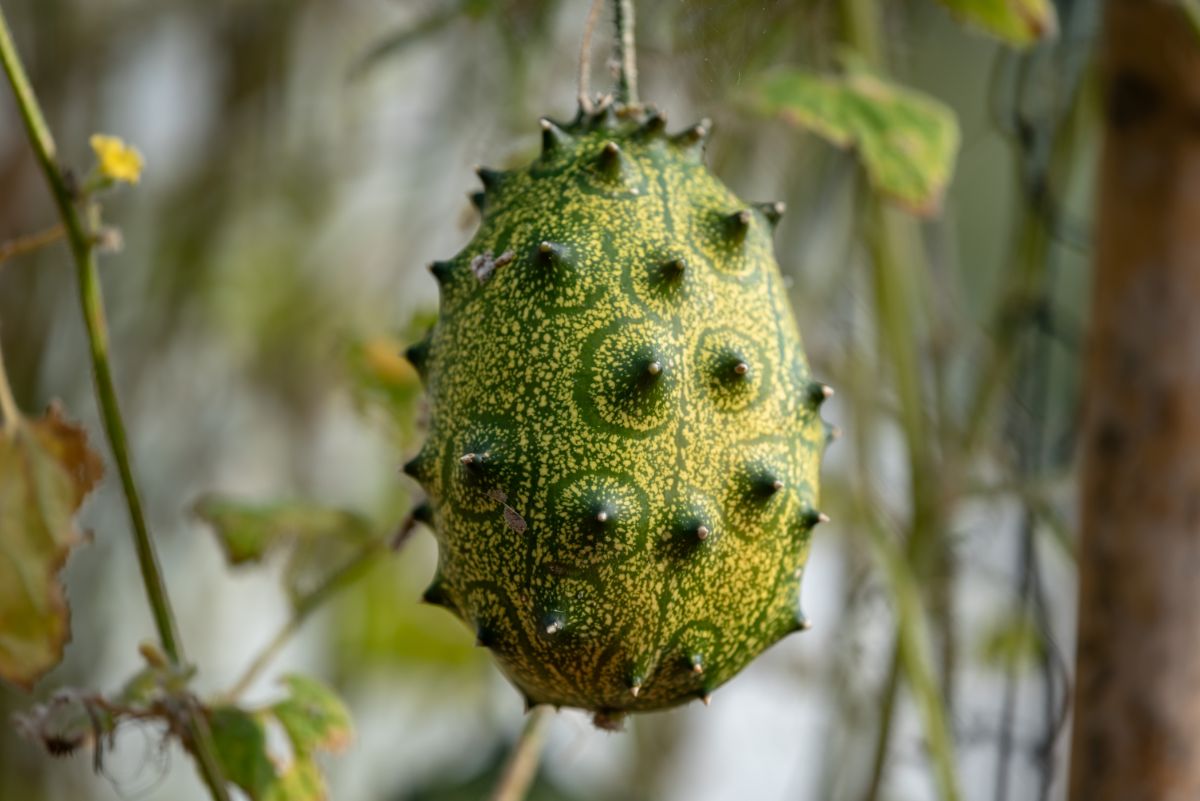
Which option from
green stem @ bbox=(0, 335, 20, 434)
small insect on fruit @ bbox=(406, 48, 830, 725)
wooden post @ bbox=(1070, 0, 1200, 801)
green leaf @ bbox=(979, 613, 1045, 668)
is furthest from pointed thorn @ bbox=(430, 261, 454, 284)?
green leaf @ bbox=(979, 613, 1045, 668)

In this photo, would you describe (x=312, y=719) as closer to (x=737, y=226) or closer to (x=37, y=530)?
(x=37, y=530)

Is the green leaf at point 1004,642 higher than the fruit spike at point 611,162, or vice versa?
the green leaf at point 1004,642

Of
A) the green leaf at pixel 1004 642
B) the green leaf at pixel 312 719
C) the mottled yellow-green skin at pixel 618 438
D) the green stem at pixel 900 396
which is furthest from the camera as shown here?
the green leaf at pixel 1004 642

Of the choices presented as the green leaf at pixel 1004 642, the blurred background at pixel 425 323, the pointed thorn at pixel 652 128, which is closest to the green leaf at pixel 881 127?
the blurred background at pixel 425 323

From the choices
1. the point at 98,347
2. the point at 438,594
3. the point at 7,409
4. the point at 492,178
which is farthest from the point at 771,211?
the point at 7,409

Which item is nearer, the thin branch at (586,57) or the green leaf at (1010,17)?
the thin branch at (586,57)

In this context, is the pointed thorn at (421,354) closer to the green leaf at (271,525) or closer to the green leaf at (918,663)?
the green leaf at (271,525)
